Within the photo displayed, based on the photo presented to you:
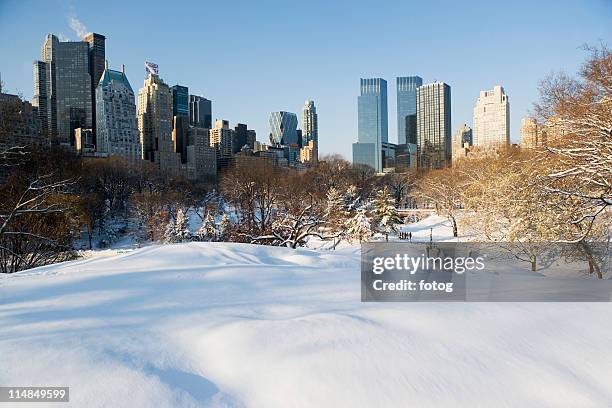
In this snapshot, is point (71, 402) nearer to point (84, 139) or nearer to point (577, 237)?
point (577, 237)

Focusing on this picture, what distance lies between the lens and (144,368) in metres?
2.87

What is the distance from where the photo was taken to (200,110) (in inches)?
7584

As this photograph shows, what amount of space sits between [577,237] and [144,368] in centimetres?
1050

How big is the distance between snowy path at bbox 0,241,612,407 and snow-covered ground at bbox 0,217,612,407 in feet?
0.03

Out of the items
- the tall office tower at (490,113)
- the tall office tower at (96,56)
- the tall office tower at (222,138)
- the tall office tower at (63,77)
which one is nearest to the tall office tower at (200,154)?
the tall office tower at (222,138)

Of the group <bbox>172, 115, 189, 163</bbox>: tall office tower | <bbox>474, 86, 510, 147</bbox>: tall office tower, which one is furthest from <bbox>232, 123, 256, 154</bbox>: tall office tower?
<bbox>474, 86, 510, 147</bbox>: tall office tower

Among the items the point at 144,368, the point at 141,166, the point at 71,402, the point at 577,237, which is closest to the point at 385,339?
the point at 144,368

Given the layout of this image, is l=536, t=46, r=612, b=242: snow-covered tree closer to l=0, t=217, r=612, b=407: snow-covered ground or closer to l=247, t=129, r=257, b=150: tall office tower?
l=0, t=217, r=612, b=407: snow-covered ground

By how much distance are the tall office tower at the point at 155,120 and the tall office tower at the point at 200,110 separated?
2414 inches

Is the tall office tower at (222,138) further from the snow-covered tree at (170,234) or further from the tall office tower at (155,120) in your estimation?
the snow-covered tree at (170,234)

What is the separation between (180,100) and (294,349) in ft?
605

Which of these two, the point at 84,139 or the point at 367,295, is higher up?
the point at 84,139

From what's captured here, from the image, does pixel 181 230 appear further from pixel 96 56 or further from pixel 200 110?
pixel 200 110

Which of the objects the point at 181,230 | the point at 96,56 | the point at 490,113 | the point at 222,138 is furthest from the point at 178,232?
the point at 96,56
